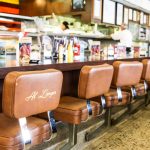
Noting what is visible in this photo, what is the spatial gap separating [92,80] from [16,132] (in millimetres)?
786

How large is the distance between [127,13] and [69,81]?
3986 mm

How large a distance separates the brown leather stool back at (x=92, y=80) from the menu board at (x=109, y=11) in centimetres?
342

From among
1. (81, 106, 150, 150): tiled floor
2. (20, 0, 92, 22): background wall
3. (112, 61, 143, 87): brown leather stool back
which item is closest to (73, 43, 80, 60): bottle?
(112, 61, 143, 87): brown leather stool back

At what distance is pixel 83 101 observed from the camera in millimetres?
2191

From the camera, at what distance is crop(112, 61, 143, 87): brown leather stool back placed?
248 centimetres

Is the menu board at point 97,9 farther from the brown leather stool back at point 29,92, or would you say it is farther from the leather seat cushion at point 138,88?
the brown leather stool back at point 29,92

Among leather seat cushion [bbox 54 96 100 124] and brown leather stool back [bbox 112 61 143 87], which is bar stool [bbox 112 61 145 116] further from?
leather seat cushion [bbox 54 96 100 124]

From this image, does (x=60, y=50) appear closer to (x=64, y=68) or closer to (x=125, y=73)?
(x=64, y=68)

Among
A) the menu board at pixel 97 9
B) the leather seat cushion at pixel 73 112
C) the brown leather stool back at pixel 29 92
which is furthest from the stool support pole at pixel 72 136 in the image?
the menu board at pixel 97 9

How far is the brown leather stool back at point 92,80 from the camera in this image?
6.48ft

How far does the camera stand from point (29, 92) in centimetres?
145

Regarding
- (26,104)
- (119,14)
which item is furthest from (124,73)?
(119,14)

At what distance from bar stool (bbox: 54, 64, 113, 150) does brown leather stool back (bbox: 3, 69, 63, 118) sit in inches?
Answer: 14.3

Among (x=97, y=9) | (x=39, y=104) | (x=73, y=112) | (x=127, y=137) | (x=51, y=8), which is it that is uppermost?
(x=51, y=8)
